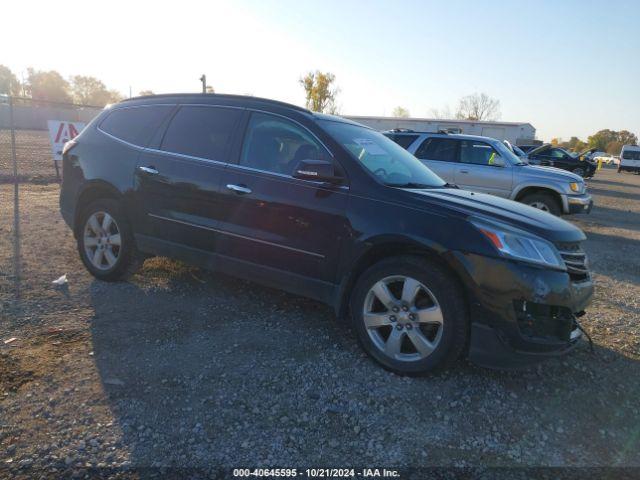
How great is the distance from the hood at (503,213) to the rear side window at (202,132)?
5.55 ft

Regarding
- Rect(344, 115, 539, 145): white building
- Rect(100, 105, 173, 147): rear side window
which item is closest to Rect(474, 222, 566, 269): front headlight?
Rect(100, 105, 173, 147): rear side window

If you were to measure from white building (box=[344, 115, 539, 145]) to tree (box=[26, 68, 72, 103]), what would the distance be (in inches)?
2577

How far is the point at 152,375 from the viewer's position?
9.84 ft

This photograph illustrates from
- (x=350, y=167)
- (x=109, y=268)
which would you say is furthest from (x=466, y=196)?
(x=109, y=268)

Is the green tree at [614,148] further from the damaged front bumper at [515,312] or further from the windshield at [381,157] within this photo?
the damaged front bumper at [515,312]

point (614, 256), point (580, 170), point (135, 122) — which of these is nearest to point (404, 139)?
point (614, 256)

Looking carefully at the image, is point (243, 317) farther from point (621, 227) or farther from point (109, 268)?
point (621, 227)

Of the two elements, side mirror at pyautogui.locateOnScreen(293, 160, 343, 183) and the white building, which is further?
the white building

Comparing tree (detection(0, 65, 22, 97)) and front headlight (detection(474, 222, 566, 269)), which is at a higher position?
tree (detection(0, 65, 22, 97))

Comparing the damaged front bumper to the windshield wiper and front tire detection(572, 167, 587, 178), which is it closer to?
the windshield wiper

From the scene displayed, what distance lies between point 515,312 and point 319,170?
1.62 metres

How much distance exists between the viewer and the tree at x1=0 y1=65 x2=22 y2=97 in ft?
256

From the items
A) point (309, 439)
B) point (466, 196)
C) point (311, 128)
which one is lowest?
point (309, 439)

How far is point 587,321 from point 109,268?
15.4 ft
